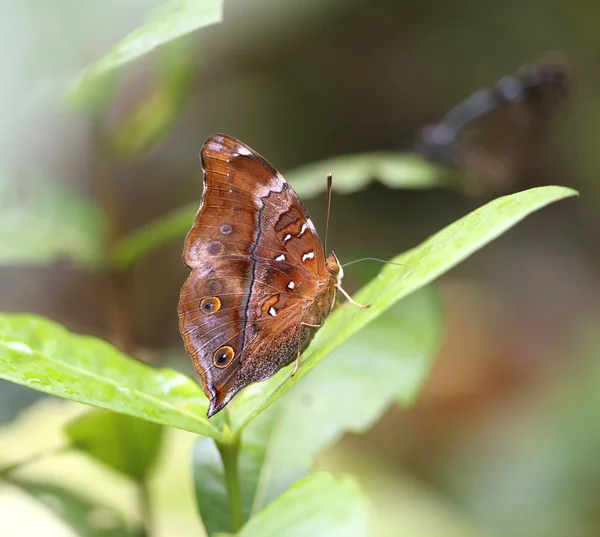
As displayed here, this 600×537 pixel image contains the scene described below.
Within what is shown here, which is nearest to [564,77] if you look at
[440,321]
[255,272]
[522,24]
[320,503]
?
[440,321]

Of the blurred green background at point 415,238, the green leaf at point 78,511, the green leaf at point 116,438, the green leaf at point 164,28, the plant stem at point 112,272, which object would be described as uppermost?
the green leaf at point 164,28

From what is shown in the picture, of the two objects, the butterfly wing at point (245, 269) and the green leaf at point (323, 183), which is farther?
the green leaf at point (323, 183)

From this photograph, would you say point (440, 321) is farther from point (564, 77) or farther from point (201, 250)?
point (564, 77)

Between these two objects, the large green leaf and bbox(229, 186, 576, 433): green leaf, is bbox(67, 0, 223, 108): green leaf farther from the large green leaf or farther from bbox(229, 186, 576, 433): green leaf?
the large green leaf

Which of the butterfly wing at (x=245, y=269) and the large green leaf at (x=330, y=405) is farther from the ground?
the butterfly wing at (x=245, y=269)

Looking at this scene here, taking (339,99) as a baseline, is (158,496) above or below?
below

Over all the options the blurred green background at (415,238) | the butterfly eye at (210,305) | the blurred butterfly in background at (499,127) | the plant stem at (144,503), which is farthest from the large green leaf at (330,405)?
the blurred green background at (415,238)

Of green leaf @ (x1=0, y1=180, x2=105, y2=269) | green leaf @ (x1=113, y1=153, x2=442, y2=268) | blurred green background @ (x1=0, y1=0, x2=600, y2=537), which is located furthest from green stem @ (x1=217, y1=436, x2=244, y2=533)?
blurred green background @ (x1=0, y1=0, x2=600, y2=537)

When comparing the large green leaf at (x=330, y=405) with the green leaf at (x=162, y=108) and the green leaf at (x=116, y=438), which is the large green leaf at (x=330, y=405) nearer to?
the green leaf at (x=116, y=438)
